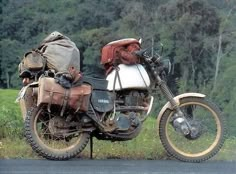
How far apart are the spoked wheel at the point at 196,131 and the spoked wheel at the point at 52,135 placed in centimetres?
60

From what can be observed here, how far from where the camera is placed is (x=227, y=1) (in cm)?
877

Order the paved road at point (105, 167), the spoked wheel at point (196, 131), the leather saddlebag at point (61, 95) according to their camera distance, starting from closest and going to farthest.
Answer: the paved road at point (105, 167) < the leather saddlebag at point (61, 95) < the spoked wheel at point (196, 131)

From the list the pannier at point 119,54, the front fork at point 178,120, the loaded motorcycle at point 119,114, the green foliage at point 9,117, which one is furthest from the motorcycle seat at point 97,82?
the green foliage at point 9,117

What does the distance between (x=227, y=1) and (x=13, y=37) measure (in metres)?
4.11

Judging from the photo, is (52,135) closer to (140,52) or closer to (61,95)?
(61,95)

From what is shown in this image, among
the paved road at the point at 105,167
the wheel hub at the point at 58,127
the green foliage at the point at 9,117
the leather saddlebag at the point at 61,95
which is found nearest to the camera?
the paved road at the point at 105,167

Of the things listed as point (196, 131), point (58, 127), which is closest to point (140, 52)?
point (196, 131)

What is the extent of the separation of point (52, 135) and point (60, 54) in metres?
0.58

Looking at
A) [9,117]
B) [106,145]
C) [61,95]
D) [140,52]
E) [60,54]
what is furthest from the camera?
[9,117]

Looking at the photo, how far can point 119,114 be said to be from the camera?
172 inches

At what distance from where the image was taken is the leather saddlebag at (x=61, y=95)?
4031 mm

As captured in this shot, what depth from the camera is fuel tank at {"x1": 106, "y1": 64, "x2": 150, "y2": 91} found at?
4398 millimetres

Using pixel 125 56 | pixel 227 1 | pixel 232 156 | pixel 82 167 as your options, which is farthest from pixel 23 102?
pixel 227 1

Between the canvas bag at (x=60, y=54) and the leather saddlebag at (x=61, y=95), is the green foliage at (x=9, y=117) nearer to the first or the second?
the canvas bag at (x=60, y=54)
